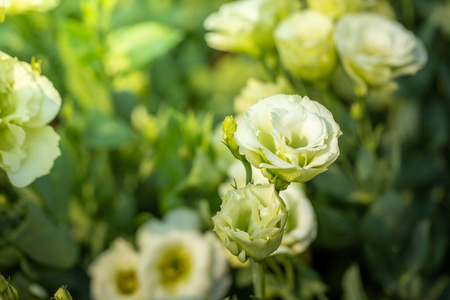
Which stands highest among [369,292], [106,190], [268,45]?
[268,45]

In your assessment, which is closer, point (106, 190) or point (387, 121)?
point (106, 190)

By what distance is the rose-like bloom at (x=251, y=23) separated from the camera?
0.44 metres

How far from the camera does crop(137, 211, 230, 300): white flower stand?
422 millimetres

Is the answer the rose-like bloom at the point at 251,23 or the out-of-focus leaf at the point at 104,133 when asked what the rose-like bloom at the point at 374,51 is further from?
the out-of-focus leaf at the point at 104,133

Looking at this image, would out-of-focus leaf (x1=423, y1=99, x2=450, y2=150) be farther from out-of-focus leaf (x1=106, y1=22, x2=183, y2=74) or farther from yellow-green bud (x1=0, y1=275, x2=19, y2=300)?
yellow-green bud (x1=0, y1=275, x2=19, y2=300)

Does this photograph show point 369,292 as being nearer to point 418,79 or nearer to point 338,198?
point 338,198

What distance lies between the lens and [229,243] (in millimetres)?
259

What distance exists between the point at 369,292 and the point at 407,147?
7.1 inches

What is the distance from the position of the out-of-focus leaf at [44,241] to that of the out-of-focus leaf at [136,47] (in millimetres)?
203

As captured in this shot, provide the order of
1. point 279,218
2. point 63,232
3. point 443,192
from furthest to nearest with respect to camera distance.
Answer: point 443,192 → point 63,232 → point 279,218

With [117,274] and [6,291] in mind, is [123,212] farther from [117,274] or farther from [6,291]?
[6,291]

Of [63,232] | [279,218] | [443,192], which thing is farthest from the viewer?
[443,192]

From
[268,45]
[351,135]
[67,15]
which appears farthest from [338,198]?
[67,15]

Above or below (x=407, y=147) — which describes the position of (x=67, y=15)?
above
